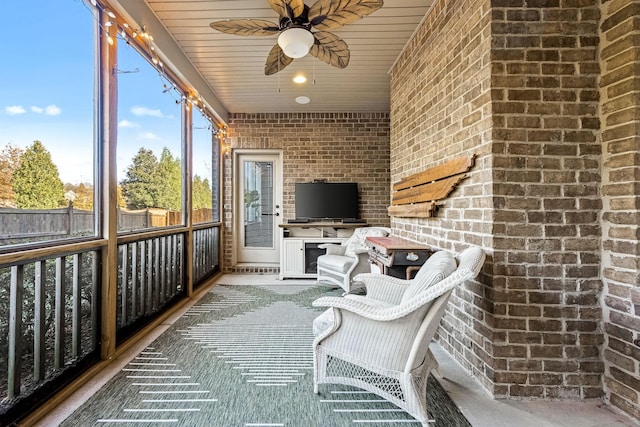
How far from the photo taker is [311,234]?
5102mm

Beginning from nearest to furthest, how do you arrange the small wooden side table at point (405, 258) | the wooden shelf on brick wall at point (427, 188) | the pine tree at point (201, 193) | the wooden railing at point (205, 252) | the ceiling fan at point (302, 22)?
the ceiling fan at point (302, 22), the wooden shelf on brick wall at point (427, 188), the small wooden side table at point (405, 258), the pine tree at point (201, 193), the wooden railing at point (205, 252)

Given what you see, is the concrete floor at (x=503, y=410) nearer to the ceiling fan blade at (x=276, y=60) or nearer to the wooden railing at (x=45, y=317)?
the wooden railing at (x=45, y=317)

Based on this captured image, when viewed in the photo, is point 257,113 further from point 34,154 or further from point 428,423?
point 428,423

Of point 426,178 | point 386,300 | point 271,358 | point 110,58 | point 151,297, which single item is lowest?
point 271,358

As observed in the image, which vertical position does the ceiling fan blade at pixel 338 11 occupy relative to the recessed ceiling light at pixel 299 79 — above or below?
below

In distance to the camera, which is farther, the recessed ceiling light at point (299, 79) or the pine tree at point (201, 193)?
the pine tree at point (201, 193)

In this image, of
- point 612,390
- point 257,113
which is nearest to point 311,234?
point 257,113

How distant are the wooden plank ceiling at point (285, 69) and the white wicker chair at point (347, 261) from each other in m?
2.00

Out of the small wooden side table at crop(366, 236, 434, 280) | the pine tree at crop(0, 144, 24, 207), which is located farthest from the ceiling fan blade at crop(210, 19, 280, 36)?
the small wooden side table at crop(366, 236, 434, 280)

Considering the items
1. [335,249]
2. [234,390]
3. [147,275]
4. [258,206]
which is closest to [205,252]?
[258,206]

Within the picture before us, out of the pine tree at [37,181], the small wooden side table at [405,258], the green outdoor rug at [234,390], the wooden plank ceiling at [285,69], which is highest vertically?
the wooden plank ceiling at [285,69]

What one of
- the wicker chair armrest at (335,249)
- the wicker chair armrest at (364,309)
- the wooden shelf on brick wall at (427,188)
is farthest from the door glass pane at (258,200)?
the wicker chair armrest at (364,309)

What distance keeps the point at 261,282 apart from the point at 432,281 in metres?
3.35

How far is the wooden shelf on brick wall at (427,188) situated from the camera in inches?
79.7
